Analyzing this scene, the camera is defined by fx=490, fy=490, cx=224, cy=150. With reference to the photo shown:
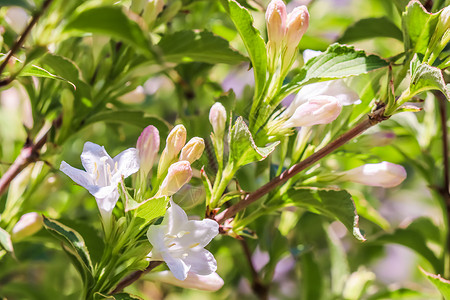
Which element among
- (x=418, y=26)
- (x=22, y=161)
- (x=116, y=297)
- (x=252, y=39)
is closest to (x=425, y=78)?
(x=418, y=26)

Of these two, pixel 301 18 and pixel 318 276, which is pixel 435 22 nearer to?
pixel 301 18

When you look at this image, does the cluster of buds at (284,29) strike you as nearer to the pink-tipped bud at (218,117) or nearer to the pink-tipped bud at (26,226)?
the pink-tipped bud at (218,117)

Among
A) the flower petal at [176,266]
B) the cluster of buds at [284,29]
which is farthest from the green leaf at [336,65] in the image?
the flower petal at [176,266]

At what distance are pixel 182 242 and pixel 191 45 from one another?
257mm

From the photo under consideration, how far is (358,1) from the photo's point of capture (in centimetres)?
186

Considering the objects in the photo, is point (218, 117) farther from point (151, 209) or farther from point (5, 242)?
point (5, 242)

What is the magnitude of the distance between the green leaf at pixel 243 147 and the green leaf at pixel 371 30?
0.34 metres

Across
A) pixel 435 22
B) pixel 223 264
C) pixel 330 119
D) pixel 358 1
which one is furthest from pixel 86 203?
pixel 358 1

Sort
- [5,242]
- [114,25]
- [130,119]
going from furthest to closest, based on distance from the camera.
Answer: [130,119], [5,242], [114,25]

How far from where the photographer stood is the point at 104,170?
1.98 ft

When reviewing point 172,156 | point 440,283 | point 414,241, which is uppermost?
point 172,156

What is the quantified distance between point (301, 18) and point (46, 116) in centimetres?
44

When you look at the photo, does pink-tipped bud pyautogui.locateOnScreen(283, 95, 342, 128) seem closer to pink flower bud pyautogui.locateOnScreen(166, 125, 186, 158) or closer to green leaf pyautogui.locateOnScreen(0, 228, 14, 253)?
pink flower bud pyautogui.locateOnScreen(166, 125, 186, 158)

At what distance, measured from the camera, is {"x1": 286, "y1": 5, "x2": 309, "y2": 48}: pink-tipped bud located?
0.58 meters
